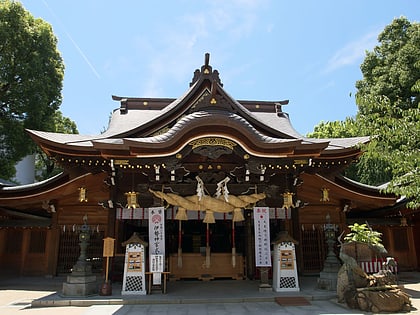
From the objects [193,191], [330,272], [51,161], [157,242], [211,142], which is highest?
[51,161]

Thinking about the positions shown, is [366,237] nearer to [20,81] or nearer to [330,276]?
[330,276]

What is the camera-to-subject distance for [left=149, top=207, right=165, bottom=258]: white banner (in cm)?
889

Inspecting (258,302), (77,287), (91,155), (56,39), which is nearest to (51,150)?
(91,155)

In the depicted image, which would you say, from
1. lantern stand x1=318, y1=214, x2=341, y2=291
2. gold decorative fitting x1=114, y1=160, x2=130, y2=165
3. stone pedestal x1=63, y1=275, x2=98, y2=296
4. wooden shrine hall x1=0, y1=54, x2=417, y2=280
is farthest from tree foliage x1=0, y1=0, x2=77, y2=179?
lantern stand x1=318, y1=214, x2=341, y2=291

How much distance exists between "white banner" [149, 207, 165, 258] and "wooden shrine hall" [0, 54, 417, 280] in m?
0.43

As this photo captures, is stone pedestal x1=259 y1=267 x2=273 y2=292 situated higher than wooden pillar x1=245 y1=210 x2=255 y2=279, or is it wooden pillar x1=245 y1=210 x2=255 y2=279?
wooden pillar x1=245 y1=210 x2=255 y2=279

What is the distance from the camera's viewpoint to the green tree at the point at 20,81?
1568 centimetres

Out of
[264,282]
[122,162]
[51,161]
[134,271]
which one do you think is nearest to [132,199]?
[122,162]

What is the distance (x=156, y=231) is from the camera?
902cm

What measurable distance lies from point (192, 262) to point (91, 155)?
16.4 feet

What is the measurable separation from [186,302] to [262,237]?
9.11 feet

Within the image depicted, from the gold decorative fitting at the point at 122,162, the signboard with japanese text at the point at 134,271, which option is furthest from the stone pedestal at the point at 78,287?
the gold decorative fitting at the point at 122,162

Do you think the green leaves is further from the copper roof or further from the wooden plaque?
the wooden plaque

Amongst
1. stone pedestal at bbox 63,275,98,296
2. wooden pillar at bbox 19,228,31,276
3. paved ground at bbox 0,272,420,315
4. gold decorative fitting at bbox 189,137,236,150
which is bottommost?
paved ground at bbox 0,272,420,315
